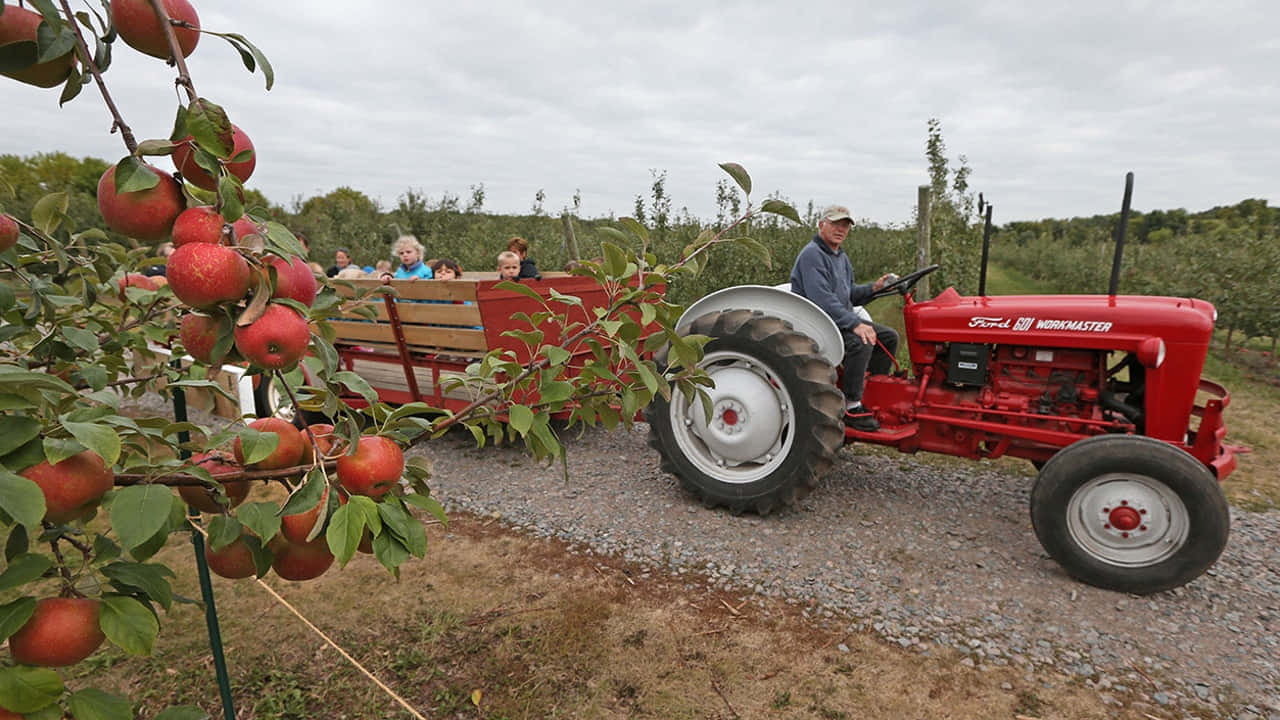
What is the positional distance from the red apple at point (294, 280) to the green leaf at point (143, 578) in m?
0.29

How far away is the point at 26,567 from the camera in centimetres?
58

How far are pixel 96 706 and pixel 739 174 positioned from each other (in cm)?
87

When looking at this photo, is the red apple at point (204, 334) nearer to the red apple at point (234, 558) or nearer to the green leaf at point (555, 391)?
the red apple at point (234, 558)

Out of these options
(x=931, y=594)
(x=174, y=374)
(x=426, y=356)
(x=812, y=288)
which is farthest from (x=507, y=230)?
(x=174, y=374)

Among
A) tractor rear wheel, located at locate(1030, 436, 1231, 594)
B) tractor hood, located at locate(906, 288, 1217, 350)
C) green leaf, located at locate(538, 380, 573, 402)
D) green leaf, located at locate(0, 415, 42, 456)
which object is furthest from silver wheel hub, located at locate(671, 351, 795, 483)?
green leaf, located at locate(0, 415, 42, 456)

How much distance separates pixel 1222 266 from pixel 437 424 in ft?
37.4

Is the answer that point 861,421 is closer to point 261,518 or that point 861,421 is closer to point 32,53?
point 261,518

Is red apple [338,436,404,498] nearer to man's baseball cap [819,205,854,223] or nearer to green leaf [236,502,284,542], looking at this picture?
green leaf [236,502,284,542]

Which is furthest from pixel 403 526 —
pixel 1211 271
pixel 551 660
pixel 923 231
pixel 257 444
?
pixel 1211 271

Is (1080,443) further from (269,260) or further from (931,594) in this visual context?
(269,260)

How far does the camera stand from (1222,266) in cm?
866

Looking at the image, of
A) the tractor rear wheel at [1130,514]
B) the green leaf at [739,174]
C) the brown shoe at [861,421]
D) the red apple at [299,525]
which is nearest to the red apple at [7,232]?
the red apple at [299,525]

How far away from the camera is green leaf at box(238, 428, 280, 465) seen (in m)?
0.61

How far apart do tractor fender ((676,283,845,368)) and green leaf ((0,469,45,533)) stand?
119 inches
